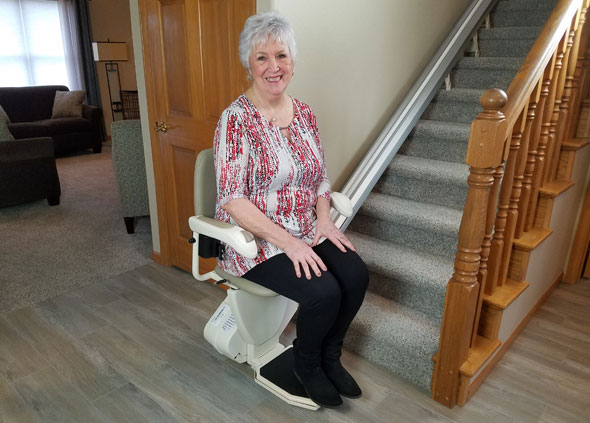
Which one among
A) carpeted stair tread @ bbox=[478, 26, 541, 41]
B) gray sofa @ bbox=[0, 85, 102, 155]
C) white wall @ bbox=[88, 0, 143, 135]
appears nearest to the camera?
carpeted stair tread @ bbox=[478, 26, 541, 41]

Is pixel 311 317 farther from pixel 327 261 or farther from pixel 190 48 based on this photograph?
pixel 190 48

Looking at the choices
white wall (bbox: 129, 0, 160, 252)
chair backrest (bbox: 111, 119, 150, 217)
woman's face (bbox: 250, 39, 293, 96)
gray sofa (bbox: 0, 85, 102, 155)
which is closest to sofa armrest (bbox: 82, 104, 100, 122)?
gray sofa (bbox: 0, 85, 102, 155)

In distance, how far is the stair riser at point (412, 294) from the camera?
1.97 meters

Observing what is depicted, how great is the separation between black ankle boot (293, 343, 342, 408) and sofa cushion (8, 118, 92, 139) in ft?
17.6

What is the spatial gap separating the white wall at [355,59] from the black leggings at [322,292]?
851mm

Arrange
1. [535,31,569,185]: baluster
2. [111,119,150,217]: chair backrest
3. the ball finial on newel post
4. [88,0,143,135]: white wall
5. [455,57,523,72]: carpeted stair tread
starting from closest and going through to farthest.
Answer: the ball finial on newel post → [535,31,569,185]: baluster → [455,57,523,72]: carpeted stair tread → [111,119,150,217]: chair backrest → [88,0,143,135]: white wall

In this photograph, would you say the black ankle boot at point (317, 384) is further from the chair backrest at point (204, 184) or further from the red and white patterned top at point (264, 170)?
the chair backrest at point (204, 184)

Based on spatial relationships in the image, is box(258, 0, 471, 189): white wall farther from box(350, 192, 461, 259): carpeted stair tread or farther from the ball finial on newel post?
the ball finial on newel post

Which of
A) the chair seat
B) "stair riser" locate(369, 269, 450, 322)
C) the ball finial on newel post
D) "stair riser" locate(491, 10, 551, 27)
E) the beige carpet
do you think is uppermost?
"stair riser" locate(491, 10, 551, 27)

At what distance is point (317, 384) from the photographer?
5.42 ft

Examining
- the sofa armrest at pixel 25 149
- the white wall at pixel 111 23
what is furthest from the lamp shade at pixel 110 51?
the sofa armrest at pixel 25 149

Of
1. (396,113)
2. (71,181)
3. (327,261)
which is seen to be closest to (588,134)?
(396,113)

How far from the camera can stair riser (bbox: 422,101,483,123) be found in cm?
266

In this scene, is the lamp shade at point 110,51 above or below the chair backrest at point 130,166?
above
